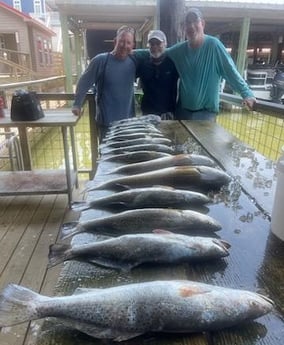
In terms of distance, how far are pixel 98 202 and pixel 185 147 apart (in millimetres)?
1191

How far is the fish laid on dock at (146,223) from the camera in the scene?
1.10 metres

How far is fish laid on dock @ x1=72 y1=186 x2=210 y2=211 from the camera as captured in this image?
1.27 m

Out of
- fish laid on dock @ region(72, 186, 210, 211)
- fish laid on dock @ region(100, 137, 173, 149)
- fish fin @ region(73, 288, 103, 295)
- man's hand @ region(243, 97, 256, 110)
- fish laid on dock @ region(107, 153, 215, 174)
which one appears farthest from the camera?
man's hand @ region(243, 97, 256, 110)

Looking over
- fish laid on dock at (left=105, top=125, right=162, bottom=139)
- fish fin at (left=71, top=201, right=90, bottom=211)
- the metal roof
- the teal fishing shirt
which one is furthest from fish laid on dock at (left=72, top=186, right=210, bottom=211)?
the metal roof

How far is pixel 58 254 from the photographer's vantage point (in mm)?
1009

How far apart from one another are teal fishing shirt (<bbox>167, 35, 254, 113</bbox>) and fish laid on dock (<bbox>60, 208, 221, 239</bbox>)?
242 centimetres

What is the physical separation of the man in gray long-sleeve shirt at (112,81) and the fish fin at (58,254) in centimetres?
277

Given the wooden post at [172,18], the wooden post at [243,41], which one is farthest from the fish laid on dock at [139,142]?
the wooden post at [243,41]

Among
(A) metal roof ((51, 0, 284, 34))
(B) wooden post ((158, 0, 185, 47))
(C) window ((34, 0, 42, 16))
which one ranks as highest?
(C) window ((34, 0, 42, 16))

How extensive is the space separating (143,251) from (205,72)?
2785mm

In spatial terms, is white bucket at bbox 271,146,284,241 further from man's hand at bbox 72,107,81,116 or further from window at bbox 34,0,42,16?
window at bbox 34,0,42,16

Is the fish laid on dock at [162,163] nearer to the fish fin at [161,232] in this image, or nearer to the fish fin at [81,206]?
the fish fin at [81,206]

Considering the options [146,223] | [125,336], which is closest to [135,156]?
[146,223]

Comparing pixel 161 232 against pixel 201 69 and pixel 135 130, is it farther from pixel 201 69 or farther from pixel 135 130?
pixel 201 69
